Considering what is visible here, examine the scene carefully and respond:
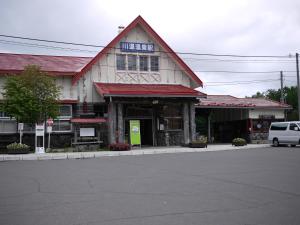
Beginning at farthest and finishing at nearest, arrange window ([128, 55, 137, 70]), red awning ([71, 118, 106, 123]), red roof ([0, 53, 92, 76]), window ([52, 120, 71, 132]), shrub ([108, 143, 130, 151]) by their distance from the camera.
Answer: window ([128, 55, 137, 70]) < window ([52, 120, 71, 132]) < red roof ([0, 53, 92, 76]) < red awning ([71, 118, 106, 123]) < shrub ([108, 143, 130, 151])

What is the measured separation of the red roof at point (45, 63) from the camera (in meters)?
24.9

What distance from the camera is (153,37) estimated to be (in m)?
27.5

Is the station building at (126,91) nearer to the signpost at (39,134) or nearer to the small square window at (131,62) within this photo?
the small square window at (131,62)

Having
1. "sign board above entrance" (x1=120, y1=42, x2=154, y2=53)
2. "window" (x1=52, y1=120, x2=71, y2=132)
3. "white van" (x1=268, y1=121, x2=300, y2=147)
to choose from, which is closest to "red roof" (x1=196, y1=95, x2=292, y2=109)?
"white van" (x1=268, y1=121, x2=300, y2=147)

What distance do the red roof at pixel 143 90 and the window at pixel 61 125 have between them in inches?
123

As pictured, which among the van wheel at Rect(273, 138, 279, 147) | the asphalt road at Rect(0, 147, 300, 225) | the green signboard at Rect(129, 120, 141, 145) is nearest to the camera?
the asphalt road at Rect(0, 147, 300, 225)

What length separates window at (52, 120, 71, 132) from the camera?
25344mm

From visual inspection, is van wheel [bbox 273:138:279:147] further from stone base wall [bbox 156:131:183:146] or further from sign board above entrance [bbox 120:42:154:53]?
sign board above entrance [bbox 120:42:154:53]

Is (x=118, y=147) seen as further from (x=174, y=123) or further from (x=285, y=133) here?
(x=285, y=133)

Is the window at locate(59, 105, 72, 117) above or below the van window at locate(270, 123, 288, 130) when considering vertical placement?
above

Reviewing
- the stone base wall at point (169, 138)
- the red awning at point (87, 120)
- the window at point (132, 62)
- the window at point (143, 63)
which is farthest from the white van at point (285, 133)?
the red awning at point (87, 120)

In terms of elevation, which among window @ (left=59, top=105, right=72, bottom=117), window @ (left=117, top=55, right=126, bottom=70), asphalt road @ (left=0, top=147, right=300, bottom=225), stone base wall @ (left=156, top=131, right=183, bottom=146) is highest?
window @ (left=117, top=55, right=126, bottom=70)

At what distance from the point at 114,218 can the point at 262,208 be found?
8.76 feet

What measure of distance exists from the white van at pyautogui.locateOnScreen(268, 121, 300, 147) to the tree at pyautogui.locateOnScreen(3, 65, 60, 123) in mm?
15649
